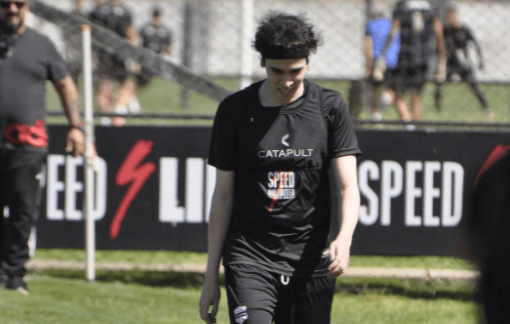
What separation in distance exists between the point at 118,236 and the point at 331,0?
3011 mm

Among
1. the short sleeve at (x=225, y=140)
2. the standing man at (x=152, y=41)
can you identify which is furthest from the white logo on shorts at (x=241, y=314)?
the standing man at (x=152, y=41)

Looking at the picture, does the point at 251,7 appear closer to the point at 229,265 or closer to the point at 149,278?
the point at 149,278

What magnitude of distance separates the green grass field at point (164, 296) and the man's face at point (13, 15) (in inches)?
74.1

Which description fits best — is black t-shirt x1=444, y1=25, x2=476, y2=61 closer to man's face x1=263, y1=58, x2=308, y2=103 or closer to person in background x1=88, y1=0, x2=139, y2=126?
person in background x1=88, y1=0, x2=139, y2=126

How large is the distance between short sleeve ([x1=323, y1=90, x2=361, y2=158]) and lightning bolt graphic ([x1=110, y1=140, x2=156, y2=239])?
3326 millimetres

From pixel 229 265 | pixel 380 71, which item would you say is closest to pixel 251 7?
pixel 380 71

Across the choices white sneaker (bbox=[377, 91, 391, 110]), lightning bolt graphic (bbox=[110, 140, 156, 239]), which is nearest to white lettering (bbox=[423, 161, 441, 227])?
white sneaker (bbox=[377, 91, 391, 110])

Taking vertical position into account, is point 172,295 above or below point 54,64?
below

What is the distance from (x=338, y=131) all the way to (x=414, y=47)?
15.5 feet

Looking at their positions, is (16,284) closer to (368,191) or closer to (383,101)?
(368,191)

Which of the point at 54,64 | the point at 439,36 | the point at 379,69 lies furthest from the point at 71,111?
the point at 439,36

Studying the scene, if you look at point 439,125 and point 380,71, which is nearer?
point 439,125

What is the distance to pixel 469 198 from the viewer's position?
136 cm

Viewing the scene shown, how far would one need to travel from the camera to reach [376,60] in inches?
316
